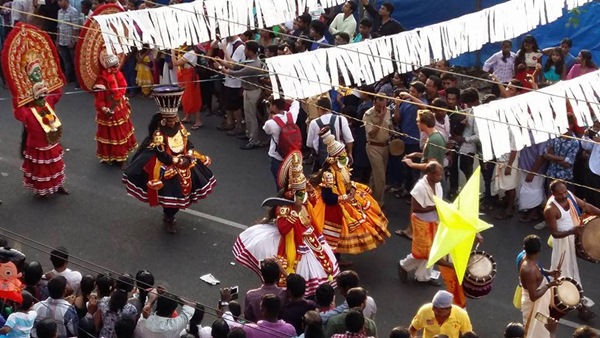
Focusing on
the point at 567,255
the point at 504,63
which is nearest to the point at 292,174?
the point at 567,255

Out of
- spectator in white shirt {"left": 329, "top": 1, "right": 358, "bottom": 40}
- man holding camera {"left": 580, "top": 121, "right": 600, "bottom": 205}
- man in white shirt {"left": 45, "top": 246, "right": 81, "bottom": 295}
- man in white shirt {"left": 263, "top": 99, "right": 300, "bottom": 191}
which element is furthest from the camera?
spectator in white shirt {"left": 329, "top": 1, "right": 358, "bottom": 40}

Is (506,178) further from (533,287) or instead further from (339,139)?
(533,287)

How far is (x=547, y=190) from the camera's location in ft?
41.7

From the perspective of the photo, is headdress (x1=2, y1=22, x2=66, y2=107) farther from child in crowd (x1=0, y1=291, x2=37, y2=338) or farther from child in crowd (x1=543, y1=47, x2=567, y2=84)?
child in crowd (x1=543, y1=47, x2=567, y2=84)

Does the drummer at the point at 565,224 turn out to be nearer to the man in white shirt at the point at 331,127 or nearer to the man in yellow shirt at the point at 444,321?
Answer: the man in yellow shirt at the point at 444,321

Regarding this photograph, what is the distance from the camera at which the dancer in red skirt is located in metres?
13.5

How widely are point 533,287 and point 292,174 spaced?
8.49 ft

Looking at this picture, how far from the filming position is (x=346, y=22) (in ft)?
54.7

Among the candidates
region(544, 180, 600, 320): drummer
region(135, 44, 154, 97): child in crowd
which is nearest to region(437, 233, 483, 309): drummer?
region(544, 180, 600, 320): drummer

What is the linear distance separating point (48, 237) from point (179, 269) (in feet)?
5.64

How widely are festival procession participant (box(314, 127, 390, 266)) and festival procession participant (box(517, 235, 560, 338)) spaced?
203cm

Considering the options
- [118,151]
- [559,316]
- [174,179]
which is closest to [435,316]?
[559,316]

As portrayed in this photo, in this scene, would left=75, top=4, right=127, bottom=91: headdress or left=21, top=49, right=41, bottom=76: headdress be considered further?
left=75, top=4, right=127, bottom=91: headdress

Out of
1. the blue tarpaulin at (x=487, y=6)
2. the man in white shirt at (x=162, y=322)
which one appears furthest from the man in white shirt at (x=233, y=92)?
the man in white shirt at (x=162, y=322)
